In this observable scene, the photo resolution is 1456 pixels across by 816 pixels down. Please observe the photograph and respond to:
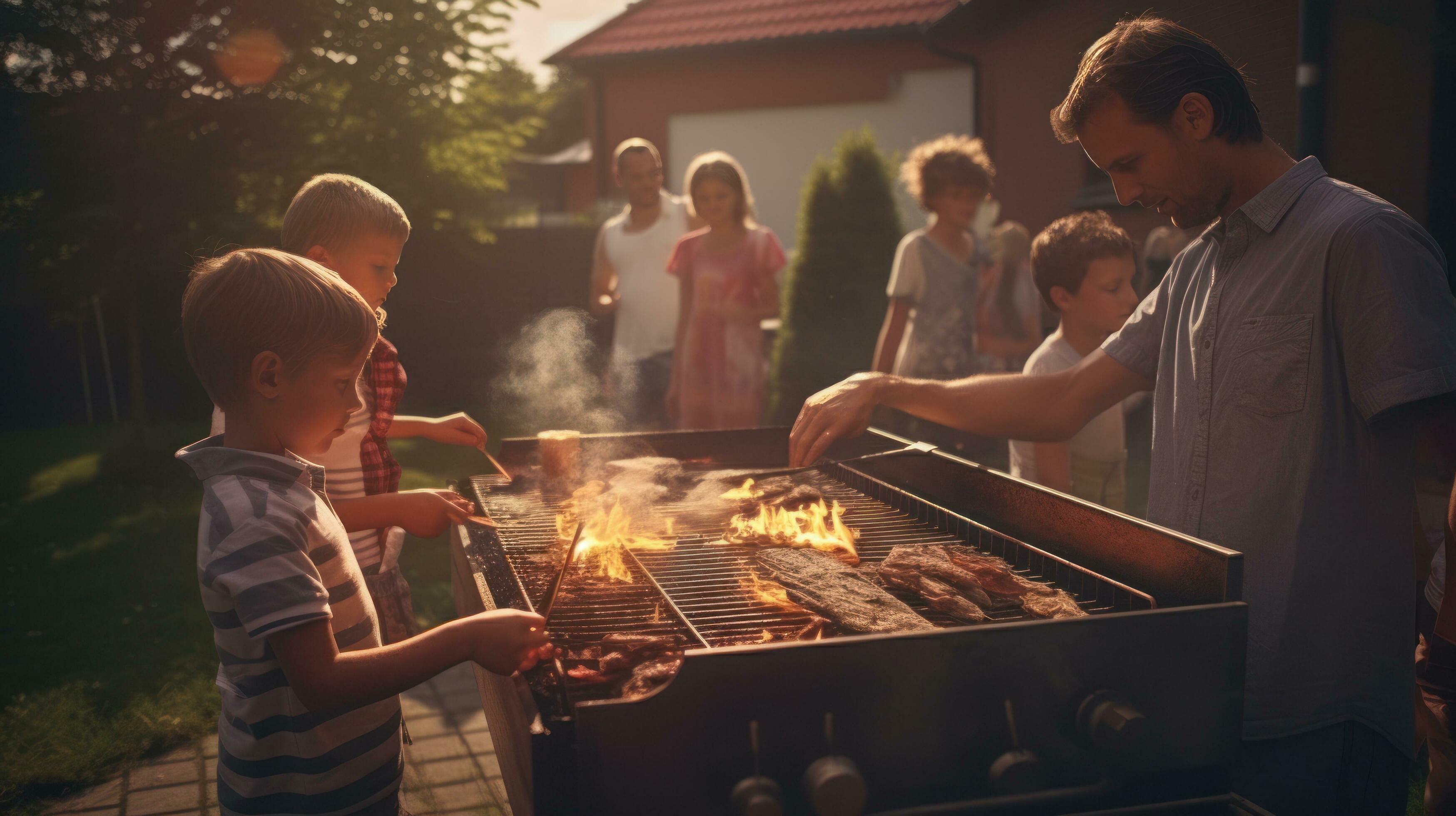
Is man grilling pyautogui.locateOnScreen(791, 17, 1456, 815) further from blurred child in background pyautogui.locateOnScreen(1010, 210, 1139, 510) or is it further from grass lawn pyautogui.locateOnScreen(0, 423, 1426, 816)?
grass lawn pyautogui.locateOnScreen(0, 423, 1426, 816)

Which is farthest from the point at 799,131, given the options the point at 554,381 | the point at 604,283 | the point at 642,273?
the point at 642,273

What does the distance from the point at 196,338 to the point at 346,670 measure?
631 millimetres

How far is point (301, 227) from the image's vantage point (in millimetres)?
2900

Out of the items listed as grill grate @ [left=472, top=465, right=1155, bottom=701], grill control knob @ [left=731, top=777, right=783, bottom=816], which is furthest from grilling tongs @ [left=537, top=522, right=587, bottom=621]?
grill control knob @ [left=731, top=777, right=783, bottom=816]

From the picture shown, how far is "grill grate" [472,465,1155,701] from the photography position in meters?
2.22

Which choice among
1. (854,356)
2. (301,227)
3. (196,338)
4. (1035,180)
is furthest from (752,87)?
(196,338)

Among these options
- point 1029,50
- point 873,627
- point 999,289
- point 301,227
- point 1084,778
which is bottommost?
point 1084,778

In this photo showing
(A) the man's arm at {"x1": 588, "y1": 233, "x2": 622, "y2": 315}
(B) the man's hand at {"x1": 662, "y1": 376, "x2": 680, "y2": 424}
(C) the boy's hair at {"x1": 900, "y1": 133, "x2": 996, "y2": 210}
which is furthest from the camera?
(A) the man's arm at {"x1": 588, "y1": 233, "x2": 622, "y2": 315}

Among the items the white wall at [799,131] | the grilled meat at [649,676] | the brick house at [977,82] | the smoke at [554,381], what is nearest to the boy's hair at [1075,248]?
the brick house at [977,82]

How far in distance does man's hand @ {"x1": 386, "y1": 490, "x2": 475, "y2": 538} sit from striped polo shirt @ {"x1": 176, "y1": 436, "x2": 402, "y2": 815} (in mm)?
619

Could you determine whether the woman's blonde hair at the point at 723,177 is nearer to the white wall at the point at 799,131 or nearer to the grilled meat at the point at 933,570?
the grilled meat at the point at 933,570

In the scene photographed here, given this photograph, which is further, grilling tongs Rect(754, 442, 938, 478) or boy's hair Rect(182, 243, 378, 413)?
grilling tongs Rect(754, 442, 938, 478)

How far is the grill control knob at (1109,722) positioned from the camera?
164cm

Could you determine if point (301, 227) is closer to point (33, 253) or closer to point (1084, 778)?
point (1084, 778)
